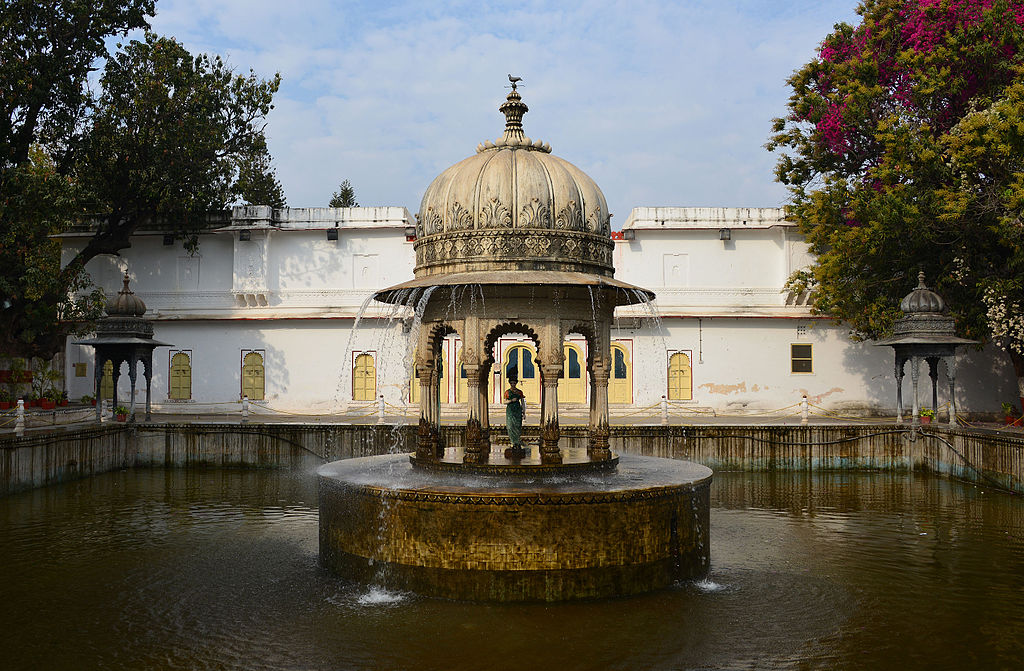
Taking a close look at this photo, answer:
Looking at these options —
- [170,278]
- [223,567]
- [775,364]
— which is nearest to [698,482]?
[223,567]

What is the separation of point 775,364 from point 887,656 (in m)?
20.7

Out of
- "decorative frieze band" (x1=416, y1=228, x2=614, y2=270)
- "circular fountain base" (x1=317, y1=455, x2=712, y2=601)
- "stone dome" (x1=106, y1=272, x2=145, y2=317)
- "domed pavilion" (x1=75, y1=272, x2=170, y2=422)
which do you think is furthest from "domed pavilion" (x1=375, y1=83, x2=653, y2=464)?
"stone dome" (x1=106, y1=272, x2=145, y2=317)

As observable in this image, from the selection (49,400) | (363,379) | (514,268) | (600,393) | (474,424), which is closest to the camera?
(514,268)

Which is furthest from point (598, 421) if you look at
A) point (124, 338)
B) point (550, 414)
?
point (124, 338)

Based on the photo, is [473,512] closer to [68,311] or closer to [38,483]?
[38,483]

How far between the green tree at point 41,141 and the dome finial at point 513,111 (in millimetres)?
14811

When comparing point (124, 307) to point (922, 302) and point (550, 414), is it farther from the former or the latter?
point (922, 302)

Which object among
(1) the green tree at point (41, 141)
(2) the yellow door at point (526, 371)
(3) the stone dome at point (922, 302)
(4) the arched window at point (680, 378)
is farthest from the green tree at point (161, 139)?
(3) the stone dome at point (922, 302)

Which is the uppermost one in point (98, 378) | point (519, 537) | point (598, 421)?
point (98, 378)

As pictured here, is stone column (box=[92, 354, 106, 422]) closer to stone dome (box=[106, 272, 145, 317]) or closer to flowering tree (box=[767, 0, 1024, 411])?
stone dome (box=[106, 272, 145, 317])

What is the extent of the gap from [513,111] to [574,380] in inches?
646

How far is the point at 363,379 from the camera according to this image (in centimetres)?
2748

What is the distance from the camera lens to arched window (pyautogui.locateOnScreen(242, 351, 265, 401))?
27.7 meters

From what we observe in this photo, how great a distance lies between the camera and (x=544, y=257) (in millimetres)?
10492
